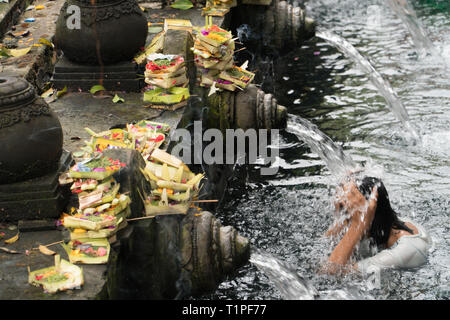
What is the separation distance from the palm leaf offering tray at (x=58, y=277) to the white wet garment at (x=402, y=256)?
7.14 ft

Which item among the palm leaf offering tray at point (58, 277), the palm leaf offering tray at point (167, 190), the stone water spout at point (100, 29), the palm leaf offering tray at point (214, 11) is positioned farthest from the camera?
the palm leaf offering tray at point (214, 11)

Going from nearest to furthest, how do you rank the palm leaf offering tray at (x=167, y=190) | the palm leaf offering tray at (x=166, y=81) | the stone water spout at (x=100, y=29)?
1. the palm leaf offering tray at (x=167, y=190)
2. the palm leaf offering tray at (x=166, y=81)
3. the stone water spout at (x=100, y=29)

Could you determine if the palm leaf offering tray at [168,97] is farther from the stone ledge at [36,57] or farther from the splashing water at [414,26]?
the splashing water at [414,26]

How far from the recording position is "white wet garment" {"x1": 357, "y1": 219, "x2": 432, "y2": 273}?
512 centimetres

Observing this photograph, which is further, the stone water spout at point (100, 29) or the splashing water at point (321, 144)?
the splashing water at point (321, 144)

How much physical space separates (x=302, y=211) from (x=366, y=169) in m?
1.25

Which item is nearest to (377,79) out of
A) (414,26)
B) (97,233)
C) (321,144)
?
(321,144)

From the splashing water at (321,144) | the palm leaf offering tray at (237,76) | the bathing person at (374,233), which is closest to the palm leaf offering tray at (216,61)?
the palm leaf offering tray at (237,76)

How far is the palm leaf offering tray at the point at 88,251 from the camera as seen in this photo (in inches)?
172

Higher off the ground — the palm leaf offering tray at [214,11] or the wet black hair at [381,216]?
the palm leaf offering tray at [214,11]

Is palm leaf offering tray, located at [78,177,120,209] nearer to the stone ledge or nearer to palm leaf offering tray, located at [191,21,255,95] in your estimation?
palm leaf offering tray, located at [191,21,255,95]

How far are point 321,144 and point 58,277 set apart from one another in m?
4.09

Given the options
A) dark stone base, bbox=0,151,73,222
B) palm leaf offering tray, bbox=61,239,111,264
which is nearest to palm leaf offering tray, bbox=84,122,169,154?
dark stone base, bbox=0,151,73,222

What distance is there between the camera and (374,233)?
17.0 feet
